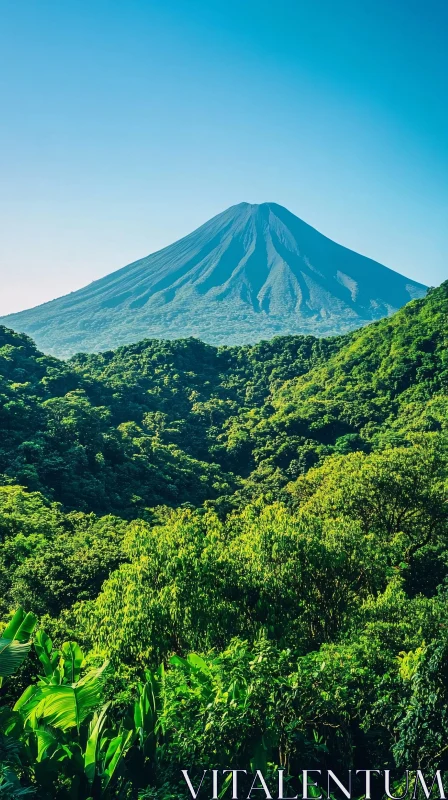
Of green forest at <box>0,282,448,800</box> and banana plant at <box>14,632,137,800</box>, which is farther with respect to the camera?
green forest at <box>0,282,448,800</box>

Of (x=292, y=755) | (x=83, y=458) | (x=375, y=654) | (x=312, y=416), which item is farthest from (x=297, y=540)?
(x=312, y=416)

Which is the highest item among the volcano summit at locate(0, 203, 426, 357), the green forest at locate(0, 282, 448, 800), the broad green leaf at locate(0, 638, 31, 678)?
the volcano summit at locate(0, 203, 426, 357)

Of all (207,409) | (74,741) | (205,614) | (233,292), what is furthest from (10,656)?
(233,292)

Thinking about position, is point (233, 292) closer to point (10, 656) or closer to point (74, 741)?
point (74, 741)

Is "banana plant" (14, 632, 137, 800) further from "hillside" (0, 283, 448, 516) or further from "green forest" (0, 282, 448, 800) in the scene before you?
"hillside" (0, 283, 448, 516)

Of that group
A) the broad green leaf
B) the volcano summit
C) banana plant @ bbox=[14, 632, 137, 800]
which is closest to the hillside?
banana plant @ bbox=[14, 632, 137, 800]

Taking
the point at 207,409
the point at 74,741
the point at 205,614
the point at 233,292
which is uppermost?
the point at 233,292
